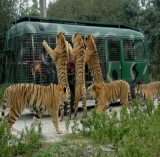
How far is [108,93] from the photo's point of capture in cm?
848

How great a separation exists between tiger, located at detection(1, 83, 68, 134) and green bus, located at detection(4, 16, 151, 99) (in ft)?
5.76

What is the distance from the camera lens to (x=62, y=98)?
7273mm

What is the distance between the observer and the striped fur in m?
9.79

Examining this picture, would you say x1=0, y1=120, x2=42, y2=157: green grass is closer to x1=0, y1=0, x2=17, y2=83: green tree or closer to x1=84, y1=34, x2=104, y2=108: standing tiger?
x1=84, y1=34, x2=104, y2=108: standing tiger

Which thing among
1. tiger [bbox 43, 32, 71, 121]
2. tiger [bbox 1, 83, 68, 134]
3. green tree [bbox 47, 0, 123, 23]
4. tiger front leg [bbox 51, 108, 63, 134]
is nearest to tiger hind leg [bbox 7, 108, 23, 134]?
tiger [bbox 1, 83, 68, 134]

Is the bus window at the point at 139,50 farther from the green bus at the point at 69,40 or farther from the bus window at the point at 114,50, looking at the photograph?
the bus window at the point at 114,50

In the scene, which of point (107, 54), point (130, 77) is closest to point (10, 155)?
point (107, 54)

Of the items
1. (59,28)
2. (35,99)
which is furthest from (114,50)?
(35,99)

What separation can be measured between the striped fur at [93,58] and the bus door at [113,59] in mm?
862

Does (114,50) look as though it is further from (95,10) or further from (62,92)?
(95,10)

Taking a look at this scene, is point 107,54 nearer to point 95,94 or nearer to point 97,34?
point 97,34

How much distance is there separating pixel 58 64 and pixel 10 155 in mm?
4359

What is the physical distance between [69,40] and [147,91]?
116 inches

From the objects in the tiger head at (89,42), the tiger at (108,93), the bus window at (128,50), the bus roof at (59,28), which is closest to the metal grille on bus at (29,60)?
the bus roof at (59,28)
